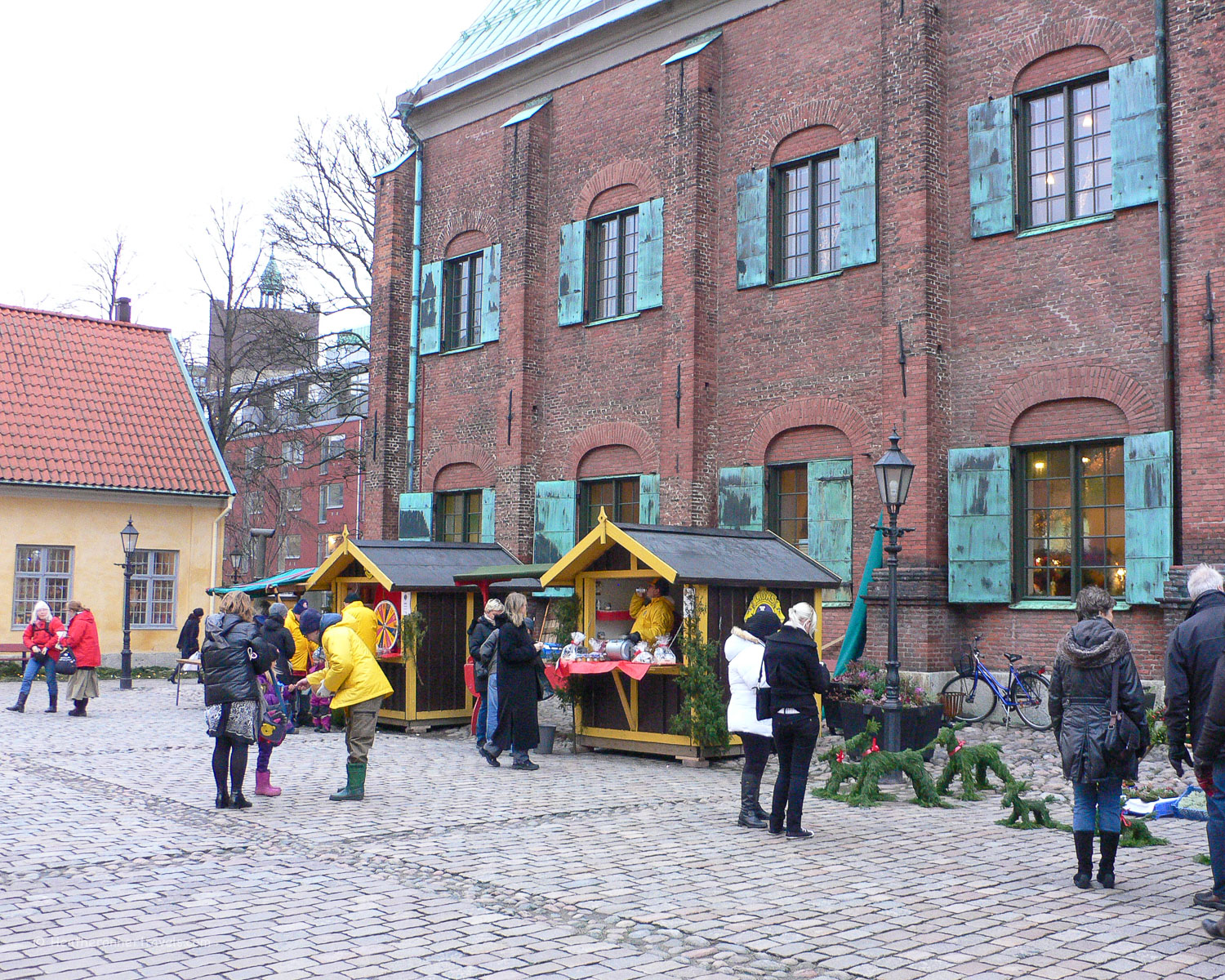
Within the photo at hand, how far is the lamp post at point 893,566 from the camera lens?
37.9 feet

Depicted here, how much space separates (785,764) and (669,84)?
13840 millimetres

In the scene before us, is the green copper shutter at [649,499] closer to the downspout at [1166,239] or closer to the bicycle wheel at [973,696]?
the bicycle wheel at [973,696]

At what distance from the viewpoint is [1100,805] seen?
279 inches

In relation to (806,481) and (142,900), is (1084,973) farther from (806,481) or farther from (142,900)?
(806,481)

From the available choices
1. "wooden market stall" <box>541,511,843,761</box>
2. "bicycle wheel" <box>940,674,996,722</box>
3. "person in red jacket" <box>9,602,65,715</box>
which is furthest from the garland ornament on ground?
"person in red jacket" <box>9,602,65,715</box>

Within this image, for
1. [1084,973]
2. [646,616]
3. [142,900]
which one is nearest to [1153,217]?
[646,616]

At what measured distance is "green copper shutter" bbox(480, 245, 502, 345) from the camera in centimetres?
2255

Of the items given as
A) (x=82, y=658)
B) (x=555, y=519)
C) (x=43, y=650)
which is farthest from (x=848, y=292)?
(x=43, y=650)

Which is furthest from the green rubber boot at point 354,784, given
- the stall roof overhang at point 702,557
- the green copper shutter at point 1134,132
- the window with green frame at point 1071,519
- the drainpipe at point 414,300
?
the drainpipe at point 414,300

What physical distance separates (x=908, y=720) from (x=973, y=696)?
3.95 metres

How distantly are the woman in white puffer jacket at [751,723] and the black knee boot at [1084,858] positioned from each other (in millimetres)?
2372

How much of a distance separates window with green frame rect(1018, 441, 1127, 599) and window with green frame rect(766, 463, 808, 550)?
3.30 metres

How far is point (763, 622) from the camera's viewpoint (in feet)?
30.7

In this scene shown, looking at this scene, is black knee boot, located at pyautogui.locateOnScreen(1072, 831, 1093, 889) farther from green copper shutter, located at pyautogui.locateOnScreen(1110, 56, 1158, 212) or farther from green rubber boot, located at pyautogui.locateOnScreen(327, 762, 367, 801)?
green copper shutter, located at pyautogui.locateOnScreen(1110, 56, 1158, 212)
